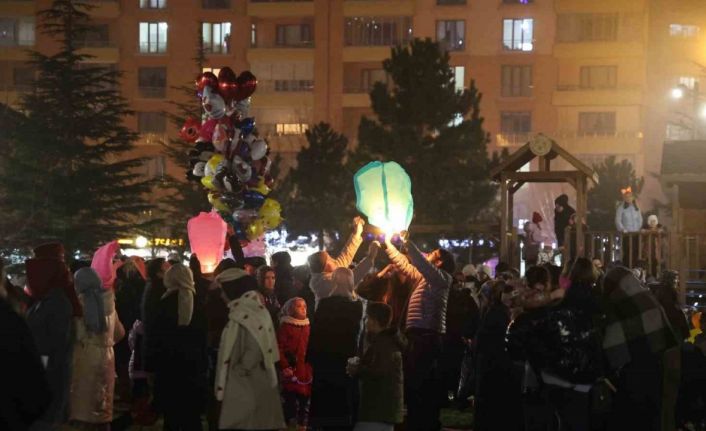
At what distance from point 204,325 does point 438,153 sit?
29.3 m

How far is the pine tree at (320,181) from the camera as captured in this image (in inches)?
1927

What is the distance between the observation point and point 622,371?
10562 millimetres

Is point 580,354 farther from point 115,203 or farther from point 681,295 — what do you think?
point 115,203

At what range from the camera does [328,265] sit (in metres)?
14.0

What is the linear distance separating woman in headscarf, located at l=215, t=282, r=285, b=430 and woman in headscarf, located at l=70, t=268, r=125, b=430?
198 centimetres

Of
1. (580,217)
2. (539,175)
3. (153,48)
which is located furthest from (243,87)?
(153,48)

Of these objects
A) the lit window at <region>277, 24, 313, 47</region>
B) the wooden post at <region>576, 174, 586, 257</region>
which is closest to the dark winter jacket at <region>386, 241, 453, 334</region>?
the wooden post at <region>576, 174, 586, 257</region>

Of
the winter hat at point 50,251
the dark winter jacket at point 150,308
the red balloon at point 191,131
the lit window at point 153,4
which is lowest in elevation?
the dark winter jacket at point 150,308

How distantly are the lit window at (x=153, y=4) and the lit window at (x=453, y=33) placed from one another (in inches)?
566

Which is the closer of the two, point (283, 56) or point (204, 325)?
point (204, 325)

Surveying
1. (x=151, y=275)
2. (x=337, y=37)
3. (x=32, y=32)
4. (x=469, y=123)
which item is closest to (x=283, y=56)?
(x=337, y=37)

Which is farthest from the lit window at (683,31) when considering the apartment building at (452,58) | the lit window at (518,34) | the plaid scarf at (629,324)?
the plaid scarf at (629,324)

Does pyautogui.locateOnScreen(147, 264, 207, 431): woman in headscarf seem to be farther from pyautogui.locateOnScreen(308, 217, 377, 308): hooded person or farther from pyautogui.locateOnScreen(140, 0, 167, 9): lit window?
pyautogui.locateOnScreen(140, 0, 167, 9): lit window

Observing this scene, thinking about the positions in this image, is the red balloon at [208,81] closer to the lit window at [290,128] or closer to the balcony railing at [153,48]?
the lit window at [290,128]
